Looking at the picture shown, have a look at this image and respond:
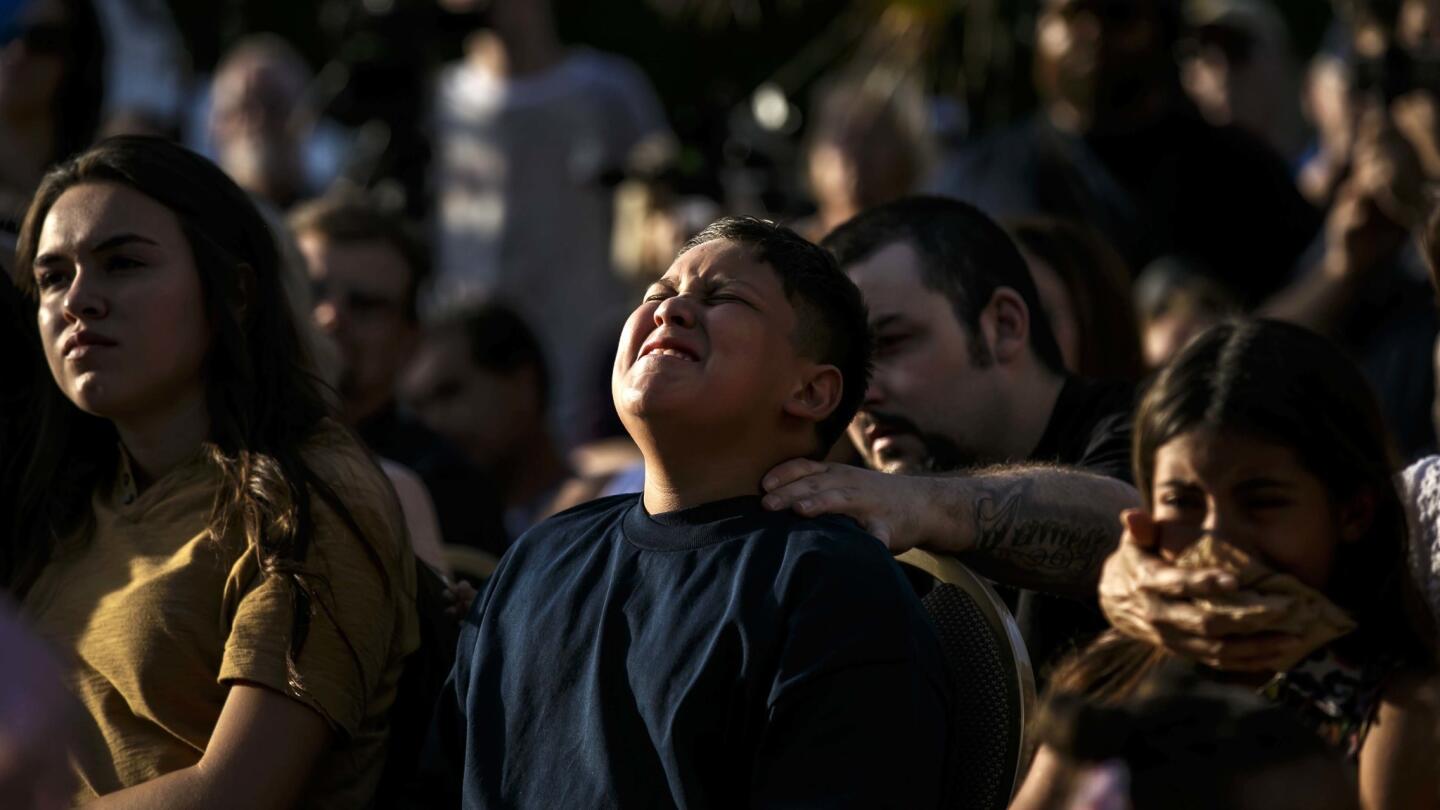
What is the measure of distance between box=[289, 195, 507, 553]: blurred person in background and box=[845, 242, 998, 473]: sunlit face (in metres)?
1.61

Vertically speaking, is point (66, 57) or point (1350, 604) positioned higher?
point (66, 57)

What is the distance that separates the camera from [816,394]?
304 cm

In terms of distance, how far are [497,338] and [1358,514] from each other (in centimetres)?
353

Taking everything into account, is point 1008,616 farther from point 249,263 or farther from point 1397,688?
point 249,263

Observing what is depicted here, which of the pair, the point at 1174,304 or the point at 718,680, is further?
the point at 1174,304

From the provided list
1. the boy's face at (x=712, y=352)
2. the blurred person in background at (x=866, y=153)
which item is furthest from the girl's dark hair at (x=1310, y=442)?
the blurred person in background at (x=866, y=153)

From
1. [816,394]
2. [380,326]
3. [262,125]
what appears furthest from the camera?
[262,125]

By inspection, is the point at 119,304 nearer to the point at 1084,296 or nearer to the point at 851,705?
the point at 851,705

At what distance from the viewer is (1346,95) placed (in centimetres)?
628

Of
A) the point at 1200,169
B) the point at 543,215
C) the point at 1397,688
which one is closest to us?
the point at 1397,688

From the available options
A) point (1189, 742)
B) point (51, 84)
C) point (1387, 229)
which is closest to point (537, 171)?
point (51, 84)

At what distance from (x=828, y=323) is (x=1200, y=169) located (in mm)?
3412

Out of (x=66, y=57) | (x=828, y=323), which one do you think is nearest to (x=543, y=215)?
(x=66, y=57)

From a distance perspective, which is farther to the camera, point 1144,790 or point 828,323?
point 828,323
